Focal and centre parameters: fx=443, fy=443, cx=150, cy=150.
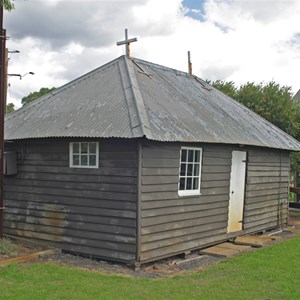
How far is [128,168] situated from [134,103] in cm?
152

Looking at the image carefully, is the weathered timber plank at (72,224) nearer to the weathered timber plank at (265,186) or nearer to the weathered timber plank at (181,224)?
the weathered timber plank at (181,224)

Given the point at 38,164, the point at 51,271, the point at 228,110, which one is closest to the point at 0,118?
the point at 38,164

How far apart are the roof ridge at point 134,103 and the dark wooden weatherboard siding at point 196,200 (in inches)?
16.8

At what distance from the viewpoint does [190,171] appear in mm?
9984

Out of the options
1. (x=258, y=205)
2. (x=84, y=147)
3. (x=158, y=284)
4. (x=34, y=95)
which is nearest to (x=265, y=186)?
(x=258, y=205)

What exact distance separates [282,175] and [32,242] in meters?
8.19

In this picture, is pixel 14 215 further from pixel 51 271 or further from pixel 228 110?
pixel 228 110

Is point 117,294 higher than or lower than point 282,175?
lower

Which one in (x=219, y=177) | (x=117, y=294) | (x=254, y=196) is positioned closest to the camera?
(x=117, y=294)

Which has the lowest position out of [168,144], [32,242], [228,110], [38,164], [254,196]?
[32,242]

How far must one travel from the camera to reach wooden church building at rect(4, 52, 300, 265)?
28.9 ft

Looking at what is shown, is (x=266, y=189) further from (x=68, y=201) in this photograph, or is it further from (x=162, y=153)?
(x=68, y=201)

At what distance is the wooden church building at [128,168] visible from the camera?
881 cm

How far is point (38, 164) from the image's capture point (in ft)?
33.2
